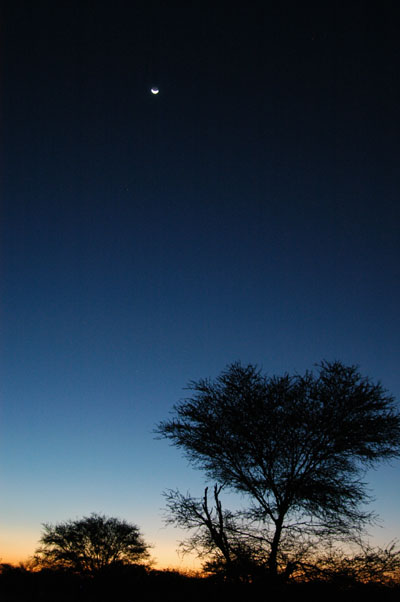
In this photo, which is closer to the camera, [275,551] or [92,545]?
[275,551]

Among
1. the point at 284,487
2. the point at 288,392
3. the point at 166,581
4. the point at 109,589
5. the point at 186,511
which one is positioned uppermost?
the point at 288,392

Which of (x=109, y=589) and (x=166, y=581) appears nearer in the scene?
(x=166, y=581)

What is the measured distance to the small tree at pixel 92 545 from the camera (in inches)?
1089

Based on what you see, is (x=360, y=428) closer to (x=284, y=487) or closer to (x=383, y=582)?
(x=284, y=487)

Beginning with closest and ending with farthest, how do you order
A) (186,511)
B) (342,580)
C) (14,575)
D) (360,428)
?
1. (342,580)
2. (186,511)
3. (360,428)
4. (14,575)

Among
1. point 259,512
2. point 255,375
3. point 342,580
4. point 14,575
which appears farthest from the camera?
point 14,575

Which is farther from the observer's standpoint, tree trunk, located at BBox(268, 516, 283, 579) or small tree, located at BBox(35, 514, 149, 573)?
small tree, located at BBox(35, 514, 149, 573)

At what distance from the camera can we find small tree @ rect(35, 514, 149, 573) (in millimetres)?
27658

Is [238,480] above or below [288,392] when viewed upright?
below

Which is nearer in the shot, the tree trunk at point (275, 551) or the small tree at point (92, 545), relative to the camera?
the tree trunk at point (275, 551)

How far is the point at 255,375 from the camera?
10664 mm

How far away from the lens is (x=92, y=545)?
97.5ft

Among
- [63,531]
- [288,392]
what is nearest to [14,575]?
[63,531]

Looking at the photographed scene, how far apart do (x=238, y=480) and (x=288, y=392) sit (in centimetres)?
259
